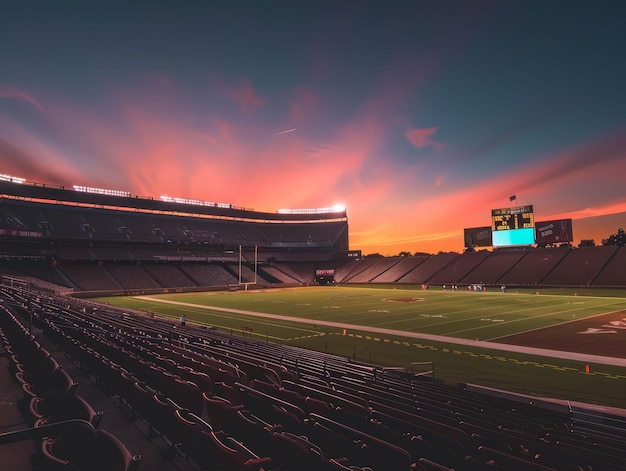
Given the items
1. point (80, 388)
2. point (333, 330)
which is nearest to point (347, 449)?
point (80, 388)

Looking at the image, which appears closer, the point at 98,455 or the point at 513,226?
the point at 98,455

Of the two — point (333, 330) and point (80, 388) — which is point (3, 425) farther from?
point (333, 330)

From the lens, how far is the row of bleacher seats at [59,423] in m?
2.67

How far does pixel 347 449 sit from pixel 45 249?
72.1 metres

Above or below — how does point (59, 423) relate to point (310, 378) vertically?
above

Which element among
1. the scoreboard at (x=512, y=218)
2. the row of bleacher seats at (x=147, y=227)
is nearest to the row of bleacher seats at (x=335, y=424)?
the scoreboard at (x=512, y=218)

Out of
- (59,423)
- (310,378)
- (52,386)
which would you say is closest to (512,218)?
(310,378)

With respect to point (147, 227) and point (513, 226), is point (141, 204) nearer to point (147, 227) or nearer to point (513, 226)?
point (147, 227)

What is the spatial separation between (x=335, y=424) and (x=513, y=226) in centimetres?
6573

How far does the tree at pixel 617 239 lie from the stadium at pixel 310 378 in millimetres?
45098

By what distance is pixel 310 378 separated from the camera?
970 centimetres

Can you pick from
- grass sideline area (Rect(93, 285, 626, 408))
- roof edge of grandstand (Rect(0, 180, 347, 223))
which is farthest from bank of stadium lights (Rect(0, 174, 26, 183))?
grass sideline area (Rect(93, 285, 626, 408))

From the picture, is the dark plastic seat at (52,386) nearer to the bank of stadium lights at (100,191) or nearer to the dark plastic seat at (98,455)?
the dark plastic seat at (98,455)

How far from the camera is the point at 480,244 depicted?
70375 mm
